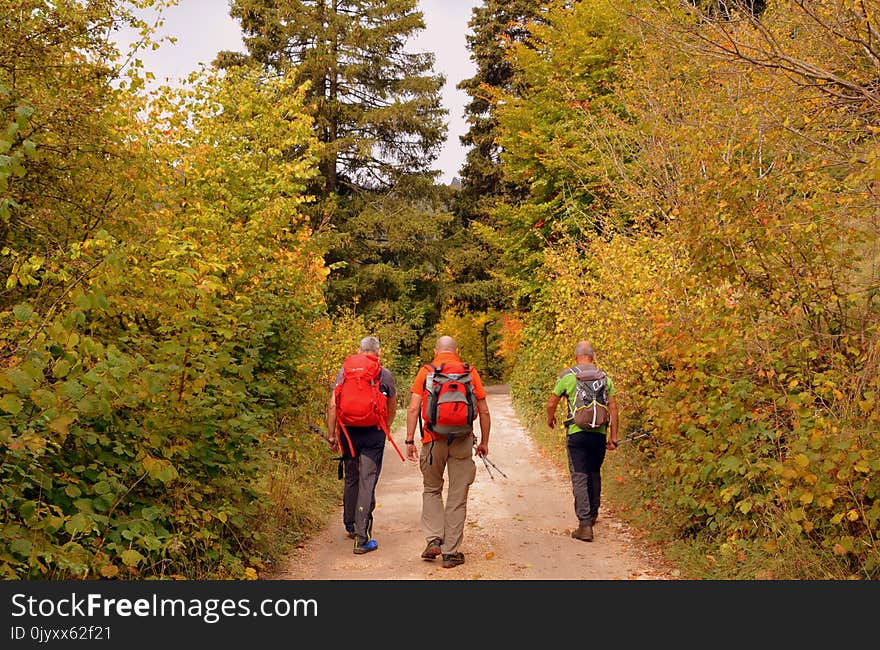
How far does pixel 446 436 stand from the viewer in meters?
7.11

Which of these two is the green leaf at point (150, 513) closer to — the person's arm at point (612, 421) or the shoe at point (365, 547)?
the shoe at point (365, 547)

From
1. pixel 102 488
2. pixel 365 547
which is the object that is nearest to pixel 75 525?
pixel 102 488

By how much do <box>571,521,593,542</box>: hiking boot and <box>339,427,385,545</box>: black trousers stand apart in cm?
217

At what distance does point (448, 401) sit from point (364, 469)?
4.49ft

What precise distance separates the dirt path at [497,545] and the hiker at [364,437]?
315 millimetres

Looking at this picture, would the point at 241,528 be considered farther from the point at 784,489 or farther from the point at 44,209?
the point at 784,489

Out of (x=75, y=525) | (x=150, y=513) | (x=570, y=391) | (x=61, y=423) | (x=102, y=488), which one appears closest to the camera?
(x=61, y=423)

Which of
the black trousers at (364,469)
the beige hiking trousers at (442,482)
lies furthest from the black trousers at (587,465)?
the black trousers at (364,469)

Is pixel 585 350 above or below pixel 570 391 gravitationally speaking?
above

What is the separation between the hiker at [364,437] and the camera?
763cm

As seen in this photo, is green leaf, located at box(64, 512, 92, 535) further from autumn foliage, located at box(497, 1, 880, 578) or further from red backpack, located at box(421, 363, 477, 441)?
autumn foliage, located at box(497, 1, 880, 578)

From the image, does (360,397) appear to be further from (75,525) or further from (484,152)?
→ (484,152)

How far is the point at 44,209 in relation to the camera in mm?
6008

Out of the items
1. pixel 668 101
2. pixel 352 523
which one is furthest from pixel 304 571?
pixel 668 101
